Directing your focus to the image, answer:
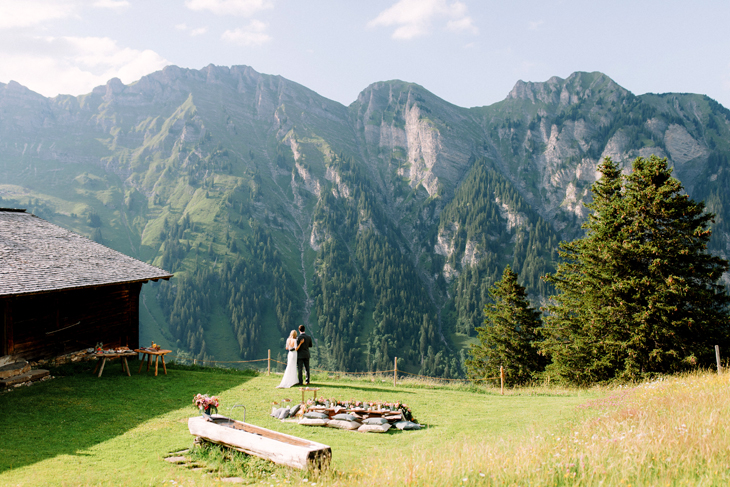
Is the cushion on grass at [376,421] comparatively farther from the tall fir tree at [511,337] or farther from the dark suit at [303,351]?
the tall fir tree at [511,337]

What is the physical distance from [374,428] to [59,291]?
44.7 ft

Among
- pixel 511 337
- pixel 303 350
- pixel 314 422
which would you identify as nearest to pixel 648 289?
pixel 511 337

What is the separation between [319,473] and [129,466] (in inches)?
190

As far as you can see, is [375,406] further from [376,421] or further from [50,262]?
[50,262]

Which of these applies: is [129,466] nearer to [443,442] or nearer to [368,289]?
[443,442]

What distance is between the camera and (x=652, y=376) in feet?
69.7

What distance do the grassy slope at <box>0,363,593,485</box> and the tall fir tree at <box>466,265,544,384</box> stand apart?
1455cm

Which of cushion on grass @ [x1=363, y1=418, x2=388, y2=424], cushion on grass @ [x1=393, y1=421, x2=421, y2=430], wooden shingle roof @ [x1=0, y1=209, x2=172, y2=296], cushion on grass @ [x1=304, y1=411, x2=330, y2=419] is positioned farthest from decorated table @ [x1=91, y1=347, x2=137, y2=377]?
cushion on grass @ [x1=393, y1=421, x2=421, y2=430]

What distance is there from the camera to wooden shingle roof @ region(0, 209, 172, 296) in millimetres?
16266

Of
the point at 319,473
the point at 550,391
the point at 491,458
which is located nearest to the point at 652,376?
the point at 550,391

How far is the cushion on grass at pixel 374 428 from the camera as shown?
40.4 feet

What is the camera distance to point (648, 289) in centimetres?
2269

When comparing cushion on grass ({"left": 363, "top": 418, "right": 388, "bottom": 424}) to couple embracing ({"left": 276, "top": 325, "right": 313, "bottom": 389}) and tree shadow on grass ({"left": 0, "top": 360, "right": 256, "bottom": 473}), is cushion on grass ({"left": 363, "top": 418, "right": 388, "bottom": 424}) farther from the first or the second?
tree shadow on grass ({"left": 0, "top": 360, "right": 256, "bottom": 473})

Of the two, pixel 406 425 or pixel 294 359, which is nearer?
pixel 406 425
